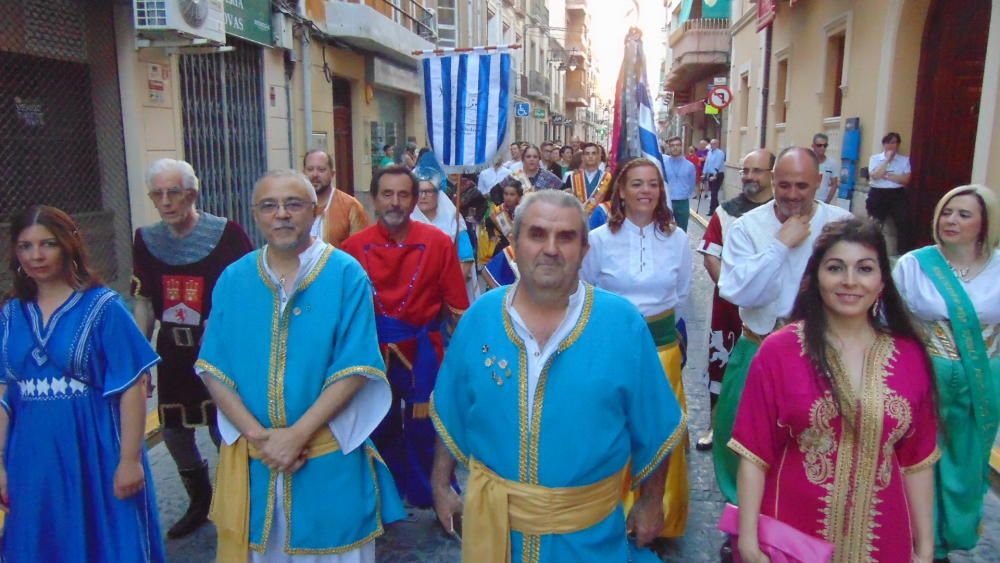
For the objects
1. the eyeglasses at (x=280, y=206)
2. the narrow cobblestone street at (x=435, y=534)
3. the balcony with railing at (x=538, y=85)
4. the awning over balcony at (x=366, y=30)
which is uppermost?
the balcony with railing at (x=538, y=85)

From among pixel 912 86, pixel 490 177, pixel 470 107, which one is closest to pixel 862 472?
pixel 470 107

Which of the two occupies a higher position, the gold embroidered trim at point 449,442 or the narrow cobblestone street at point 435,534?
the gold embroidered trim at point 449,442

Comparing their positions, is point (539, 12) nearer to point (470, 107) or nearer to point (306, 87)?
point (306, 87)

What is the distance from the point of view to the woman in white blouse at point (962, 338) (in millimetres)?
3068

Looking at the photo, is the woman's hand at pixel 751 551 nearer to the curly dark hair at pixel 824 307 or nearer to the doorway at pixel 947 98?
the curly dark hair at pixel 824 307

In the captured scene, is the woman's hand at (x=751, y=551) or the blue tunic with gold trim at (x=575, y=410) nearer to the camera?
the blue tunic with gold trim at (x=575, y=410)

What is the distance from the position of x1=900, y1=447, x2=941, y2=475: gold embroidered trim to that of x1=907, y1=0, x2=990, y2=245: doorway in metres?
8.64

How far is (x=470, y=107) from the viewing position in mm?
5160

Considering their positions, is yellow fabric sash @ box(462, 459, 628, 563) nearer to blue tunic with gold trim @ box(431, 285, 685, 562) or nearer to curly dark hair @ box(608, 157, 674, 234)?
blue tunic with gold trim @ box(431, 285, 685, 562)

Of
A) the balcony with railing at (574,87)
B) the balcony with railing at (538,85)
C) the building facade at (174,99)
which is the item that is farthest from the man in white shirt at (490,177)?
the balcony with railing at (574,87)

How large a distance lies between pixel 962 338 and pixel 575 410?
1.89 meters

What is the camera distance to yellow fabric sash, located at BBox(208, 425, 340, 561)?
2576mm

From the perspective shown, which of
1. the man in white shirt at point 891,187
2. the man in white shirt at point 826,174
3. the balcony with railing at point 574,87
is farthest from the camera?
the balcony with railing at point 574,87

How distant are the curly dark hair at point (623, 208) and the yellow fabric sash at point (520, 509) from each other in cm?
181
